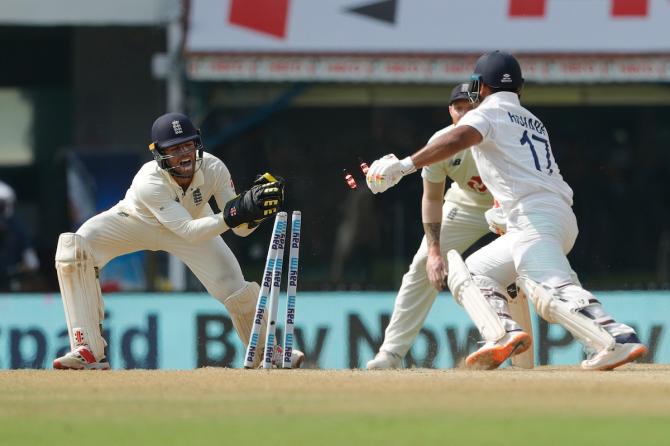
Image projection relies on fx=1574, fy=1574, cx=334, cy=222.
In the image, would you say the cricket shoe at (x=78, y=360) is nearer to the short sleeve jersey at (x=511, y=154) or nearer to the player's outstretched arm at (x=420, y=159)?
the player's outstretched arm at (x=420, y=159)

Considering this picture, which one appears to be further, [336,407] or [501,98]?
[501,98]

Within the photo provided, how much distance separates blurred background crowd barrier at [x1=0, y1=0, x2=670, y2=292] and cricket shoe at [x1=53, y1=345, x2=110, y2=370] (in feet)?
18.0

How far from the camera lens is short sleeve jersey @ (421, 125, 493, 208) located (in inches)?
379

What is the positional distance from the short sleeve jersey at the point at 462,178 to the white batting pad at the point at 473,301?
95cm

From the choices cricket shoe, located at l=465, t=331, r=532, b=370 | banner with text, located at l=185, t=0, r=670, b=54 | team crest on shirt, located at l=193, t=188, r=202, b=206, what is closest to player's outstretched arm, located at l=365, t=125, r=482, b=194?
cricket shoe, located at l=465, t=331, r=532, b=370

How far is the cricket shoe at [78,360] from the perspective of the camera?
9.24 metres

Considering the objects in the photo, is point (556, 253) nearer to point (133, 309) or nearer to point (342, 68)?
point (133, 309)

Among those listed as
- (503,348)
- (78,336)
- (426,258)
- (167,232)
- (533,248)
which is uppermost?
(533,248)

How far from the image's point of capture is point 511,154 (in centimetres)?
845

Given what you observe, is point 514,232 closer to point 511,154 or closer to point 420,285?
point 511,154

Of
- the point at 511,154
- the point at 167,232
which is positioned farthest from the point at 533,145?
the point at 167,232

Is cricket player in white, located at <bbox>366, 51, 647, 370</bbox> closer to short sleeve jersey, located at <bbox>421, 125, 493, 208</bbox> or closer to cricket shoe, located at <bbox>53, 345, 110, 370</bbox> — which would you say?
short sleeve jersey, located at <bbox>421, 125, 493, 208</bbox>

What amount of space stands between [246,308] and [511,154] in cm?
211

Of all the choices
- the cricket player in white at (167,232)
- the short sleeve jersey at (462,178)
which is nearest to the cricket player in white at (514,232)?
the short sleeve jersey at (462,178)
